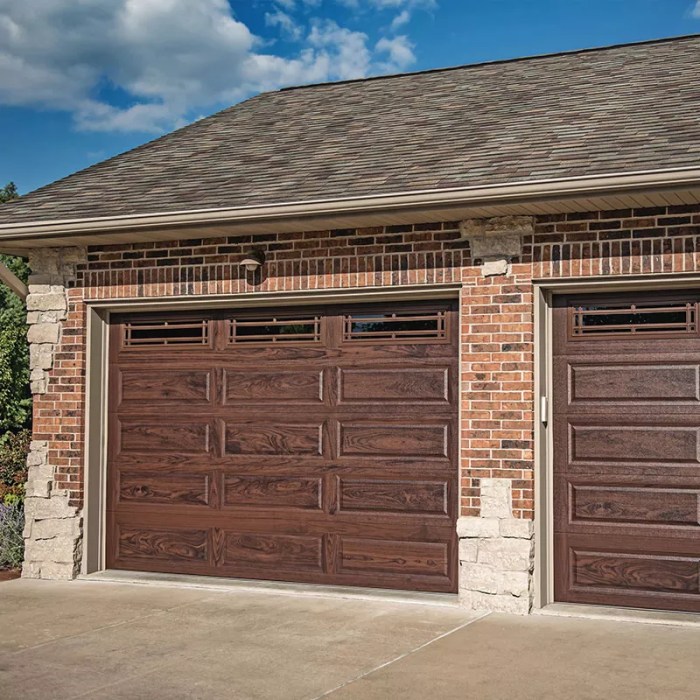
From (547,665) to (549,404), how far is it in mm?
2326

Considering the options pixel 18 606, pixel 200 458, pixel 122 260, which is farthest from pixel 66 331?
pixel 18 606

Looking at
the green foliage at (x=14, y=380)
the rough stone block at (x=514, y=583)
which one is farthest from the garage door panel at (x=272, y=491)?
the green foliage at (x=14, y=380)

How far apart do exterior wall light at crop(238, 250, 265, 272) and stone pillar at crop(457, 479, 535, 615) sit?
260 cm

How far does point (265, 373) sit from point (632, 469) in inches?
126

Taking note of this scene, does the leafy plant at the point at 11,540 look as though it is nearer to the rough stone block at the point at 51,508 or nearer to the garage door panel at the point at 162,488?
the rough stone block at the point at 51,508

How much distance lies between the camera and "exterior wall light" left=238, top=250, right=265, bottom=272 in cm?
854

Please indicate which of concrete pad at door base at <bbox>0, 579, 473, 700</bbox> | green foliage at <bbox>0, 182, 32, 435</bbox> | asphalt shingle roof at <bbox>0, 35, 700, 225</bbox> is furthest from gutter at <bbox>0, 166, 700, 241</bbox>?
green foliage at <bbox>0, 182, 32, 435</bbox>

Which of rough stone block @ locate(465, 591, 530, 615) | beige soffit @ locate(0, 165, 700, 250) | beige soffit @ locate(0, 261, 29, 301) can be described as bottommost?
rough stone block @ locate(465, 591, 530, 615)

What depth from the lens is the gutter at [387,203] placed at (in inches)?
273

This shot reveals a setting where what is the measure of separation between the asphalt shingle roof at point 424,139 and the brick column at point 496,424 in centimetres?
73

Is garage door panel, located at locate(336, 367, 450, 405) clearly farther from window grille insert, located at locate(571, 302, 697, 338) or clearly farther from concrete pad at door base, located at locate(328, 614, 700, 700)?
concrete pad at door base, located at locate(328, 614, 700, 700)

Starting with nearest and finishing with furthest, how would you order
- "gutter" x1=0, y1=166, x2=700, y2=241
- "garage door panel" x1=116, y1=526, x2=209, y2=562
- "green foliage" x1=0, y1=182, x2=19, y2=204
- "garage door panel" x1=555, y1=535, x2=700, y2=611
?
"gutter" x1=0, y1=166, x2=700, y2=241, "garage door panel" x1=555, y1=535, x2=700, y2=611, "garage door panel" x1=116, y1=526, x2=209, y2=562, "green foliage" x1=0, y1=182, x2=19, y2=204

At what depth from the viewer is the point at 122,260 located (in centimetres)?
921

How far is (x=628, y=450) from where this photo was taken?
25.2ft
